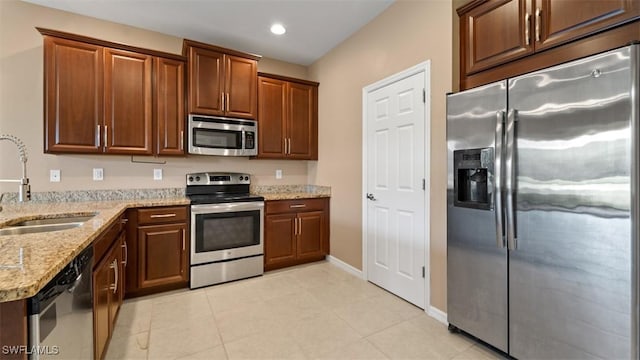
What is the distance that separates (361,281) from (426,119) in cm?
183

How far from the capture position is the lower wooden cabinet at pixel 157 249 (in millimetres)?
2695

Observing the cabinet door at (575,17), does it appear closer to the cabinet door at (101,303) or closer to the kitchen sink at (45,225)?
the cabinet door at (101,303)

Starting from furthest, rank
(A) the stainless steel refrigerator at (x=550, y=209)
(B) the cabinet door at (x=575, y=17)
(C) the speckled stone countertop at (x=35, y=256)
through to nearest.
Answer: (B) the cabinet door at (x=575, y=17) < (A) the stainless steel refrigerator at (x=550, y=209) < (C) the speckled stone countertop at (x=35, y=256)

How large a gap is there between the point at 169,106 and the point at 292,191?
1.88m

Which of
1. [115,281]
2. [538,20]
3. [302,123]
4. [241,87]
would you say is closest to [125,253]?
[115,281]

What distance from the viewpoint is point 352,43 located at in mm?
3352

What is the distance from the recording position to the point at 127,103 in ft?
9.42

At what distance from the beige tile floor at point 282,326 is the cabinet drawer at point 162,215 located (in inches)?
28.5

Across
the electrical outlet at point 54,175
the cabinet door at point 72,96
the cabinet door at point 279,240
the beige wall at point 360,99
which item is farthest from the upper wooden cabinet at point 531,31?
the electrical outlet at point 54,175

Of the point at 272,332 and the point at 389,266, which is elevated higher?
the point at 389,266

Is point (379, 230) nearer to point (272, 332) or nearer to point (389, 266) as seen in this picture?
point (389, 266)

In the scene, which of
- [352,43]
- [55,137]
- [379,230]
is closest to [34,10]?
[55,137]

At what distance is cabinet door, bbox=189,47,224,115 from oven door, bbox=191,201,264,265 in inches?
42.5

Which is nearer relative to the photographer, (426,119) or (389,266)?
(426,119)
